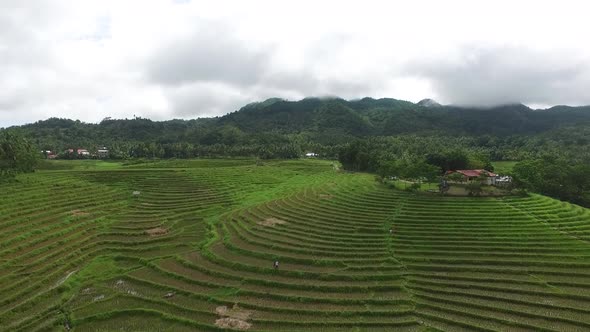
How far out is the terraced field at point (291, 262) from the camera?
79.2ft

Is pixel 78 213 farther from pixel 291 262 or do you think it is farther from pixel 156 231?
pixel 291 262

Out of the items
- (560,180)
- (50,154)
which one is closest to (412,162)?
(560,180)

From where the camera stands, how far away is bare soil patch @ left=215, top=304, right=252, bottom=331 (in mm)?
23062

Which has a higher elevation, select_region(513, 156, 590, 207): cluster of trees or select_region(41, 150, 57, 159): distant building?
select_region(41, 150, 57, 159): distant building

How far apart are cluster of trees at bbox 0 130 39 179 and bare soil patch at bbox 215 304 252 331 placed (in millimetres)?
45057

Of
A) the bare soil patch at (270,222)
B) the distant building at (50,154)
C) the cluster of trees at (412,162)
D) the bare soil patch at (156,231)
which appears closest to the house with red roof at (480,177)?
the cluster of trees at (412,162)

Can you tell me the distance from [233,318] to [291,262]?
906 cm

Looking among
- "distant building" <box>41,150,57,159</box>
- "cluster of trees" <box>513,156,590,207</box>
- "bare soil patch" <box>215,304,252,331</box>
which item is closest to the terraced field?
"bare soil patch" <box>215,304,252,331</box>

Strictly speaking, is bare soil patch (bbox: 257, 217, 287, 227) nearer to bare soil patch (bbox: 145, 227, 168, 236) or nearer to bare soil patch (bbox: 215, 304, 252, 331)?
bare soil patch (bbox: 145, 227, 168, 236)

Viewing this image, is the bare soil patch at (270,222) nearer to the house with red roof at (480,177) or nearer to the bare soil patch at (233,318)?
the bare soil patch at (233,318)

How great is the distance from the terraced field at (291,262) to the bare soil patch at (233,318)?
12 cm

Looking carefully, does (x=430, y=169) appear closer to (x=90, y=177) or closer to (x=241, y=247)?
(x=241, y=247)

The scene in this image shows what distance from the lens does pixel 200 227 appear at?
136 feet

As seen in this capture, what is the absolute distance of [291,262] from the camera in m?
32.0
